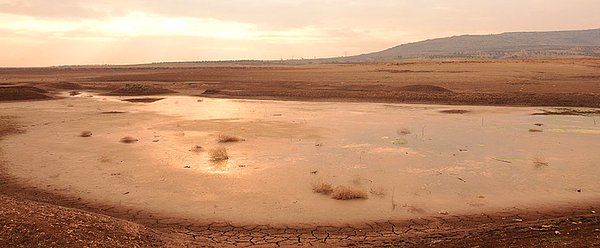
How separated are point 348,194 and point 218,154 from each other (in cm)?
699

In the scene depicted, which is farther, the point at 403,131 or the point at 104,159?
the point at 403,131

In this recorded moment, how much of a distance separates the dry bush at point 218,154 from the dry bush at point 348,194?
611 centimetres

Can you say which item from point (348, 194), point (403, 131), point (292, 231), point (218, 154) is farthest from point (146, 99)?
point (292, 231)

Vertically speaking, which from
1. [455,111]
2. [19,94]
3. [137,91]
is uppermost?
[19,94]

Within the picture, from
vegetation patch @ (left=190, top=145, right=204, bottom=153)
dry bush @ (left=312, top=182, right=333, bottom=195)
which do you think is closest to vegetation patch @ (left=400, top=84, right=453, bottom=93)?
vegetation patch @ (left=190, top=145, right=204, bottom=153)

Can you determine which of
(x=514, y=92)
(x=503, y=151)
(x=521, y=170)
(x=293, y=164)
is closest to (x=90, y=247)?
(x=293, y=164)

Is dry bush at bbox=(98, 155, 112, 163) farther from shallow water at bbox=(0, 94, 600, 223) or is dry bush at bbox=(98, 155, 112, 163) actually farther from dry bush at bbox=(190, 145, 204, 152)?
dry bush at bbox=(190, 145, 204, 152)

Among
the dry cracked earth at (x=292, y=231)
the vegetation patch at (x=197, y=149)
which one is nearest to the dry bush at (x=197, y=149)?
the vegetation patch at (x=197, y=149)

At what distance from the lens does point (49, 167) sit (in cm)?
1698

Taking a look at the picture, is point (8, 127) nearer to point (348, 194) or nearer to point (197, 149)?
point (197, 149)

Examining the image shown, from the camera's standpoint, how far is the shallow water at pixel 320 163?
1262 cm

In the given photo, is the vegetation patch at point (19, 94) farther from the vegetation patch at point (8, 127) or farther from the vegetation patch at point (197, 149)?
the vegetation patch at point (197, 149)

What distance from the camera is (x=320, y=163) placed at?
17203mm

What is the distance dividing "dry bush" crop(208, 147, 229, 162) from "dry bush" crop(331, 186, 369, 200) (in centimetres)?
611
